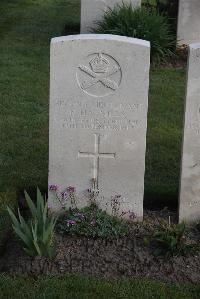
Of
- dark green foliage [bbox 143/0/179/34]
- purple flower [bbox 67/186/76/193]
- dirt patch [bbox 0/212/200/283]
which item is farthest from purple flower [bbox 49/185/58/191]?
dark green foliage [bbox 143/0/179/34]

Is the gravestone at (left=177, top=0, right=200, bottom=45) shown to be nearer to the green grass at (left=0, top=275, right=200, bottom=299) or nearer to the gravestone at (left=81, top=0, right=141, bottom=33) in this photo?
the gravestone at (left=81, top=0, right=141, bottom=33)

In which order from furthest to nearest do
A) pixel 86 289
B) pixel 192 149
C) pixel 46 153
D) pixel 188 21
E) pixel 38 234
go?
pixel 188 21, pixel 46 153, pixel 192 149, pixel 38 234, pixel 86 289

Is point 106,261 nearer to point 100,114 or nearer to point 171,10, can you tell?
point 100,114

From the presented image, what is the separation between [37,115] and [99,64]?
3741mm

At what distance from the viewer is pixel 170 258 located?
5.47 meters

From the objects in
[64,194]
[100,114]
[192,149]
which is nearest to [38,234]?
[64,194]

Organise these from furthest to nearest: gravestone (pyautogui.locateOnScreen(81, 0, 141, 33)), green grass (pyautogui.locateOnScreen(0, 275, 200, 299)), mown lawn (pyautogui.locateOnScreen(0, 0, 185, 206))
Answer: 1. gravestone (pyautogui.locateOnScreen(81, 0, 141, 33))
2. mown lawn (pyautogui.locateOnScreen(0, 0, 185, 206))
3. green grass (pyautogui.locateOnScreen(0, 275, 200, 299))

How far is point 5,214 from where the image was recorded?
612 cm

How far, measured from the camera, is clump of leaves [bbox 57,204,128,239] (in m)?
5.71

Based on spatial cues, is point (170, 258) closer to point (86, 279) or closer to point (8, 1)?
point (86, 279)

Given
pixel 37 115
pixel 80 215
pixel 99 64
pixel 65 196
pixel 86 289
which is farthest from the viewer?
pixel 37 115

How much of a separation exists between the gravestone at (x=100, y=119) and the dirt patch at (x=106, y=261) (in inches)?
17.4

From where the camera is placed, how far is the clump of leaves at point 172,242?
5466 millimetres

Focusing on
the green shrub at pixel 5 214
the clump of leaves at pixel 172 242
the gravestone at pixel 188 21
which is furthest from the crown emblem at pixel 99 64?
the gravestone at pixel 188 21
